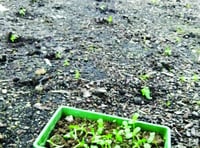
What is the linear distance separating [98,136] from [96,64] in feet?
4.58

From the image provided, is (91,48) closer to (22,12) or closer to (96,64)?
(96,64)

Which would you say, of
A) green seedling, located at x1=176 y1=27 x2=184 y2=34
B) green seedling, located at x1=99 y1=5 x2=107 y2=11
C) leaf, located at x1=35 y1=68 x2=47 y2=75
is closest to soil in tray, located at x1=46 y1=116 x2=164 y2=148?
leaf, located at x1=35 y1=68 x2=47 y2=75

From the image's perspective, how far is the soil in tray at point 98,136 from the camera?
4.86 feet

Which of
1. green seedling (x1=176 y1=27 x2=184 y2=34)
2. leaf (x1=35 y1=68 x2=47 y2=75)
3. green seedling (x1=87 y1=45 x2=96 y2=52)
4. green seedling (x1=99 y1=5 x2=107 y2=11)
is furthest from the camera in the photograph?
green seedling (x1=99 y1=5 x2=107 y2=11)

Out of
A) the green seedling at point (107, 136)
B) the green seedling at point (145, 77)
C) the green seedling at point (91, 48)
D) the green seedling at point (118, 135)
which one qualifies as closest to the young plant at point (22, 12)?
the green seedling at point (91, 48)

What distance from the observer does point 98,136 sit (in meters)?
1.50

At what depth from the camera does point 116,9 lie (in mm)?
4238

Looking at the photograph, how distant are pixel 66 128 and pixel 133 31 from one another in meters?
2.24

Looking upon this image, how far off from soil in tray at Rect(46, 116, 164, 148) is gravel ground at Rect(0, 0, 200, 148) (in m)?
0.46

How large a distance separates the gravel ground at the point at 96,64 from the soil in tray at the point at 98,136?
1.50 feet

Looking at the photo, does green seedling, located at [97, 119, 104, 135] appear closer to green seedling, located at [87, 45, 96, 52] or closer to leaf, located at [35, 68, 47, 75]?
leaf, located at [35, 68, 47, 75]

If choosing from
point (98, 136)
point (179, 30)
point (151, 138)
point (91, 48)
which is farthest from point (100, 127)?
point (179, 30)

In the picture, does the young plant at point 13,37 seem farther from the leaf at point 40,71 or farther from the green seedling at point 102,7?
the green seedling at point 102,7

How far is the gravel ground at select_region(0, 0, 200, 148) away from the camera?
2.21 metres
